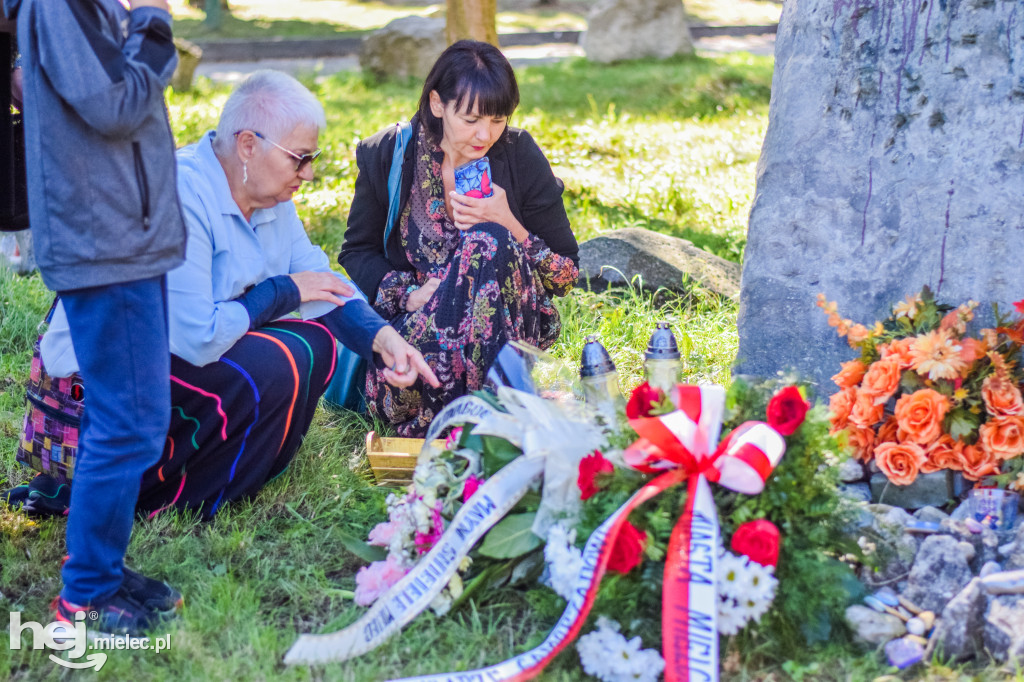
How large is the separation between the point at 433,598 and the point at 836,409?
4.52 feet

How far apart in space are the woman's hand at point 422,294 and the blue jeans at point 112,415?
3.87ft

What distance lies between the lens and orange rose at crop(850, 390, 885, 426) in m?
2.87

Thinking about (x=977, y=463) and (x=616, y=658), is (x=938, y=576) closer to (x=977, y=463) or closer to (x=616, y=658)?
(x=977, y=463)

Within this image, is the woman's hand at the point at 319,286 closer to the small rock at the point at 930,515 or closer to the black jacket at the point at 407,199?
the black jacket at the point at 407,199

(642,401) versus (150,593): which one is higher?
(642,401)

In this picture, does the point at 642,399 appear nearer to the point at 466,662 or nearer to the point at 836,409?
the point at 466,662

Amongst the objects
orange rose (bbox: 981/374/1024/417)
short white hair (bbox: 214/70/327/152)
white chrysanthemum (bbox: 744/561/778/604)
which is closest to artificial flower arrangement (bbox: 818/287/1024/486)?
orange rose (bbox: 981/374/1024/417)

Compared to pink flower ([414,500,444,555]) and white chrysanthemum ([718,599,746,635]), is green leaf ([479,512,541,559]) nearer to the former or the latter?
pink flower ([414,500,444,555])

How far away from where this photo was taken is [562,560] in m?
2.25

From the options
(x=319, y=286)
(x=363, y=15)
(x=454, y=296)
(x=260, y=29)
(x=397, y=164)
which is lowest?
(x=454, y=296)

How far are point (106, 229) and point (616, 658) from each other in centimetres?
139

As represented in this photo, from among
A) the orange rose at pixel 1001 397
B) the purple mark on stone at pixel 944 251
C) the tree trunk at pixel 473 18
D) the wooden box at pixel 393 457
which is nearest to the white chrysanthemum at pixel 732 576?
the orange rose at pixel 1001 397

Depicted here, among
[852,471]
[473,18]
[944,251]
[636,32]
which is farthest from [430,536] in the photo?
[636,32]

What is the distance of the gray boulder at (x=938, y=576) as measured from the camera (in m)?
2.30
